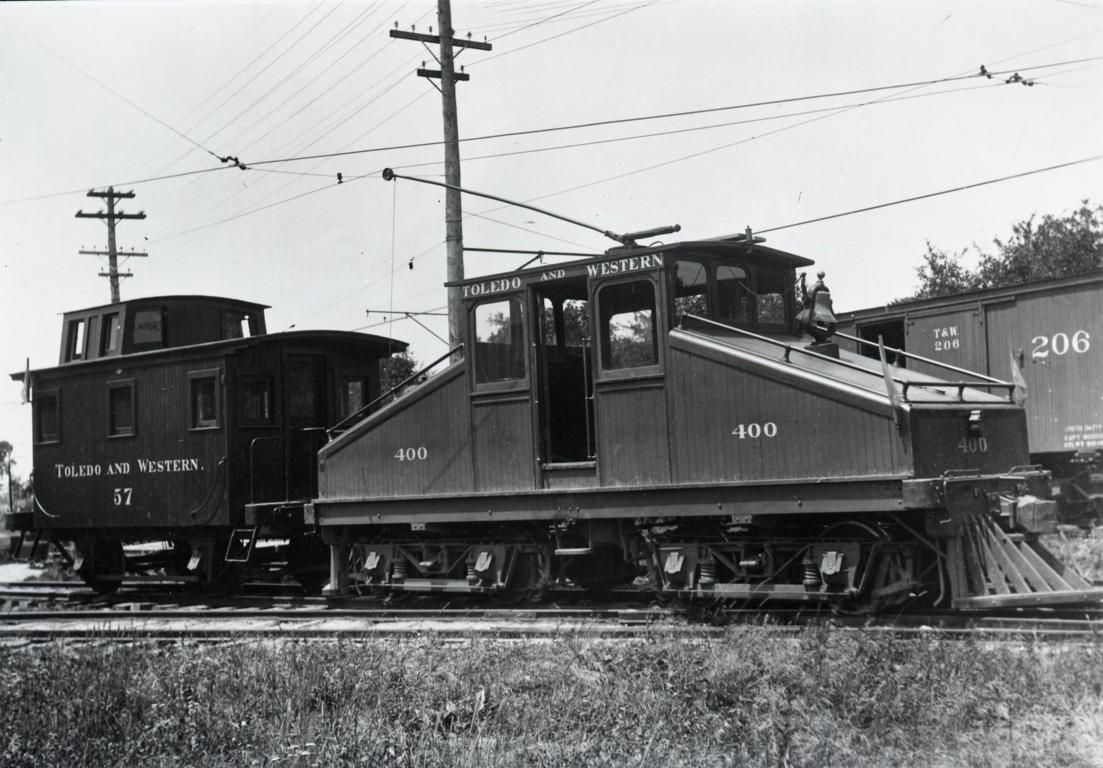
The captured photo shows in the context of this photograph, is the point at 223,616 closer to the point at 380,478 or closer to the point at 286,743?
the point at 380,478

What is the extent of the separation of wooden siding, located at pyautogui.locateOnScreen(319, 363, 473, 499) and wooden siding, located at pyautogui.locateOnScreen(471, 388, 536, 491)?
0.14m

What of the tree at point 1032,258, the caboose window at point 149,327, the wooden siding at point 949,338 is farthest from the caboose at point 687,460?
the tree at point 1032,258

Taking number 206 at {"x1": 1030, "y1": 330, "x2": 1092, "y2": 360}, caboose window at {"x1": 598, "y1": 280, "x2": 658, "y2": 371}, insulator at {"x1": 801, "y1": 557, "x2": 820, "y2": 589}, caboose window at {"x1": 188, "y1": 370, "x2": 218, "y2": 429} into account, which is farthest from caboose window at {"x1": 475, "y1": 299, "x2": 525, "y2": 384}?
number 206 at {"x1": 1030, "y1": 330, "x2": 1092, "y2": 360}

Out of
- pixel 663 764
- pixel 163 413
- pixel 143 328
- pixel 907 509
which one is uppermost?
pixel 143 328

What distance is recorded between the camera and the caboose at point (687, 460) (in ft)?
26.6

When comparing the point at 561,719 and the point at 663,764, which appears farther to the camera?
the point at 561,719

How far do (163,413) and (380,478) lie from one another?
4.50m

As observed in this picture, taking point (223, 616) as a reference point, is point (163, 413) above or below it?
above

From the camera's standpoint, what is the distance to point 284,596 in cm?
1324

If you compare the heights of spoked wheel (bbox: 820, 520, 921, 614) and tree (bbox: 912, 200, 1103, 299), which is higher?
tree (bbox: 912, 200, 1103, 299)

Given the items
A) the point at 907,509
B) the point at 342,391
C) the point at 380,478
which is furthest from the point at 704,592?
the point at 342,391

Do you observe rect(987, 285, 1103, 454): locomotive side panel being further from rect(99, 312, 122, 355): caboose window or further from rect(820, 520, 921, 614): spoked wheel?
rect(99, 312, 122, 355): caboose window

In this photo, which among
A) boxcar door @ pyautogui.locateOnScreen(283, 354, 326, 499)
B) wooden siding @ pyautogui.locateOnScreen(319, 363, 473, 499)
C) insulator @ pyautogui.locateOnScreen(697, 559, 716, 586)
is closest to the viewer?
insulator @ pyautogui.locateOnScreen(697, 559, 716, 586)

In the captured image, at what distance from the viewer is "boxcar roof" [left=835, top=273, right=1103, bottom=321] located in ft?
47.5
